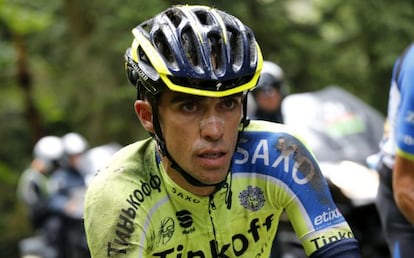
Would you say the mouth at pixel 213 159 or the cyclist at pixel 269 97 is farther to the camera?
the cyclist at pixel 269 97

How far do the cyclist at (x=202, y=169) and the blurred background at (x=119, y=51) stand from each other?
699 cm

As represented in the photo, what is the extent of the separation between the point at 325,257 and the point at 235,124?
2.20ft

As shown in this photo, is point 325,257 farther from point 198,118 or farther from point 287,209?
point 198,118

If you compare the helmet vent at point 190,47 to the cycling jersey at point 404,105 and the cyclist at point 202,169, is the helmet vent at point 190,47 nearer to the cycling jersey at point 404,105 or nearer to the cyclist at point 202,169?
the cyclist at point 202,169

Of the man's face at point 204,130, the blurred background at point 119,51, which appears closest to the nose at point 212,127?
the man's face at point 204,130

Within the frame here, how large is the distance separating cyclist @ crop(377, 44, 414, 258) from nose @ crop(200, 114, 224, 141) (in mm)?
1063

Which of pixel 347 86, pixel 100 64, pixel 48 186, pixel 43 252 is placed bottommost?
pixel 43 252

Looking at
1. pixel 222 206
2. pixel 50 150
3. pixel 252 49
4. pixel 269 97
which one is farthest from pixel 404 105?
pixel 50 150

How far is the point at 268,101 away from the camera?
7.73 metres

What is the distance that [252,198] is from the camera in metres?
3.44

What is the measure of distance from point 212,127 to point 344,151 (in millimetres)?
4421

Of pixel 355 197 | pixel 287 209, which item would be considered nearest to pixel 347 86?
pixel 355 197

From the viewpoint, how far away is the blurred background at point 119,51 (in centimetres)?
1061

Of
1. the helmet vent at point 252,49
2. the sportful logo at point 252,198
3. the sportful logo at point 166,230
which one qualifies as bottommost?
the sportful logo at point 166,230
